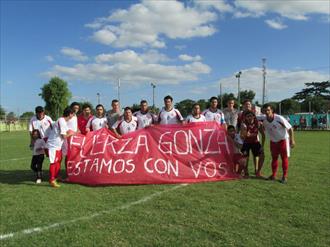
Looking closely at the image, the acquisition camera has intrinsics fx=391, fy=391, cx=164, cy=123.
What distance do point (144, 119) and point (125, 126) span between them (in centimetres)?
61

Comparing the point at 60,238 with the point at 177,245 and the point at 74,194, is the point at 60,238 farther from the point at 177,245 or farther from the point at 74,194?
the point at 74,194

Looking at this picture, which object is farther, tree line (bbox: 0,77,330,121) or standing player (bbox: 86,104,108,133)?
tree line (bbox: 0,77,330,121)

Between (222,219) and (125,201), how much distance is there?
209 cm

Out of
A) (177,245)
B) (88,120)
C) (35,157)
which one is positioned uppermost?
(88,120)

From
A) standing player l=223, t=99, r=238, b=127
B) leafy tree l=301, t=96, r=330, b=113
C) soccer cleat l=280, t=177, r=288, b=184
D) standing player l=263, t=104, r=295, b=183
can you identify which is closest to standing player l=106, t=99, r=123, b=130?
standing player l=223, t=99, r=238, b=127

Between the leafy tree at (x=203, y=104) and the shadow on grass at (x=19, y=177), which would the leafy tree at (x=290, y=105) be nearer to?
the leafy tree at (x=203, y=104)

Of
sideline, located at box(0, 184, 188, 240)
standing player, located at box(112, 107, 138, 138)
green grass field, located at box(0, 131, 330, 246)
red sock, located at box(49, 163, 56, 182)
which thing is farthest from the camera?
standing player, located at box(112, 107, 138, 138)

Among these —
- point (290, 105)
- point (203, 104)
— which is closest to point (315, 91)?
point (290, 105)

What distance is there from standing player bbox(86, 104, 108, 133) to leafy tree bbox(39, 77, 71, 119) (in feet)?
214

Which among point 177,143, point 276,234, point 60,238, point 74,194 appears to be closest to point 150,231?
point 60,238

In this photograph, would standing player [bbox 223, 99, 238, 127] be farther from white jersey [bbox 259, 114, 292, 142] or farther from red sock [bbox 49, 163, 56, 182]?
red sock [bbox 49, 163, 56, 182]

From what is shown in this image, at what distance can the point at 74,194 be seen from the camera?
8.26 m

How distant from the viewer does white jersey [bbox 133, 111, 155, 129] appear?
34.6ft

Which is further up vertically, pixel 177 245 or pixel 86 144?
pixel 86 144
